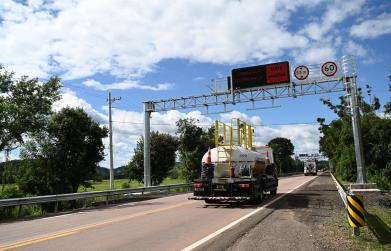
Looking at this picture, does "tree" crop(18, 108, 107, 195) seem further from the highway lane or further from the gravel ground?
the gravel ground

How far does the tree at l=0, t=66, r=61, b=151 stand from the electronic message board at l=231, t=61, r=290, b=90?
12502mm

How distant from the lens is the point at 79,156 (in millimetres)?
29062

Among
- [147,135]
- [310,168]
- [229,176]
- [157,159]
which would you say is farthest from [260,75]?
[310,168]

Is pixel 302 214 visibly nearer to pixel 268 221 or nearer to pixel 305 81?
pixel 268 221

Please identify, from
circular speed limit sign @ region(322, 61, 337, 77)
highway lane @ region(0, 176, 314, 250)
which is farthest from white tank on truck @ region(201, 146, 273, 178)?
circular speed limit sign @ region(322, 61, 337, 77)

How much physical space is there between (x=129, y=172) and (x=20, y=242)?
38.9m

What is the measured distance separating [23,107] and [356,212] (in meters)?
20.9

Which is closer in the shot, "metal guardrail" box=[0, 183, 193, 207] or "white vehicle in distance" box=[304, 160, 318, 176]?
"metal guardrail" box=[0, 183, 193, 207]

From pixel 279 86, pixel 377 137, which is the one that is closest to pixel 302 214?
pixel 279 86

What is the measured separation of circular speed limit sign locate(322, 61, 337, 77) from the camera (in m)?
28.3

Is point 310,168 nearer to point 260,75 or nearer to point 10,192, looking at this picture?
point 260,75

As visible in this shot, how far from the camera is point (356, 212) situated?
31.0 ft

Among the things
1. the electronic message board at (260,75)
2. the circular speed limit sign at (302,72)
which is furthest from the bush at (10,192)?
the circular speed limit sign at (302,72)

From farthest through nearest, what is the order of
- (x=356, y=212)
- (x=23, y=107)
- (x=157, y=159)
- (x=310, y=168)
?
(x=310, y=168) → (x=157, y=159) → (x=23, y=107) → (x=356, y=212)
